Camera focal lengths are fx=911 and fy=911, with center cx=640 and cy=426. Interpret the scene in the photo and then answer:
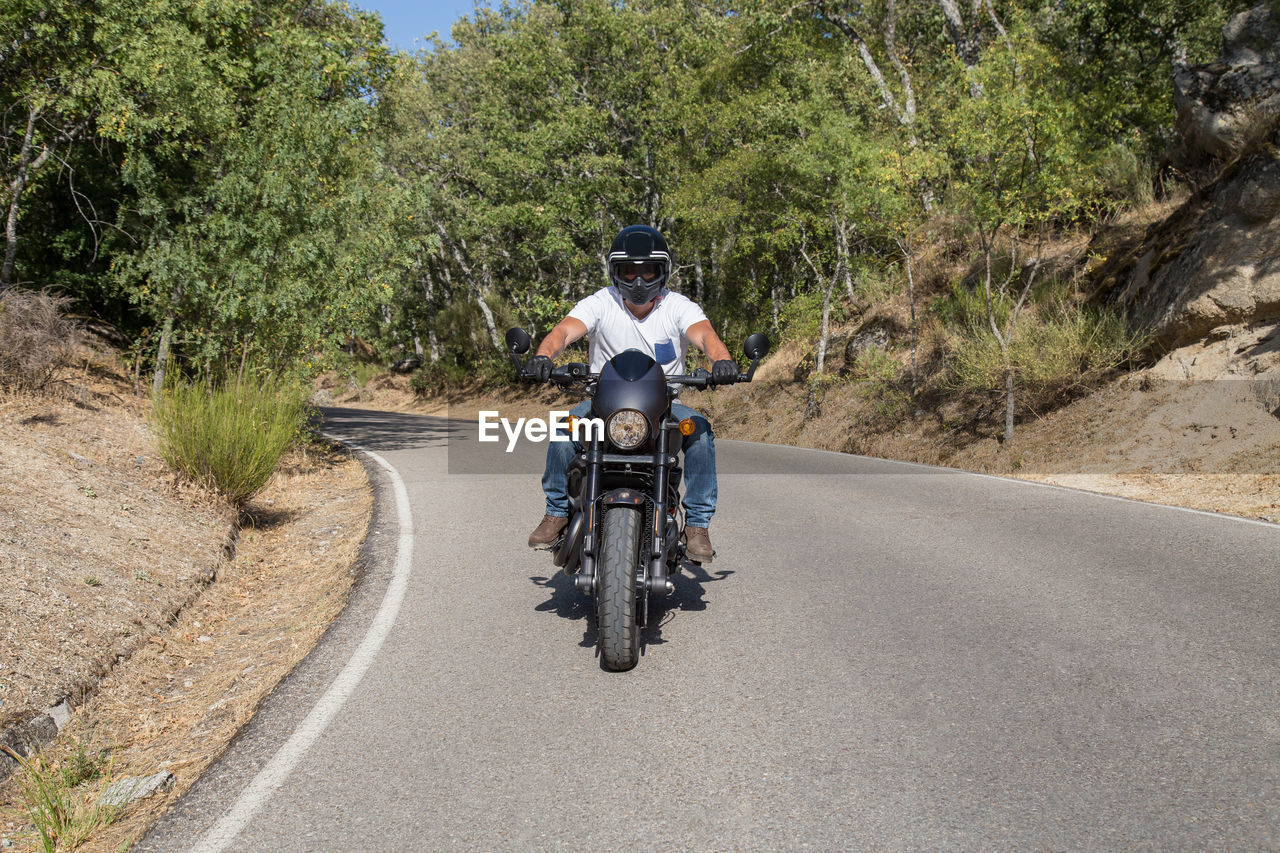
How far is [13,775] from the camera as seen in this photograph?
3693mm

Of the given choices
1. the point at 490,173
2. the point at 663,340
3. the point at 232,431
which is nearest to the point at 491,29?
the point at 490,173

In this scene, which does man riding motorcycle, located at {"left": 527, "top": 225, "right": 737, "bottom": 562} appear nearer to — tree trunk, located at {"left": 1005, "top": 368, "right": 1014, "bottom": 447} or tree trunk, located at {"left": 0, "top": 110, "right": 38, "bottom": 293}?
tree trunk, located at {"left": 1005, "top": 368, "right": 1014, "bottom": 447}

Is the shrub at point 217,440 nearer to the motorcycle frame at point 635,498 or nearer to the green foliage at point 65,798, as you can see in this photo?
the green foliage at point 65,798

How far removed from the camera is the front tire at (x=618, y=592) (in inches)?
177

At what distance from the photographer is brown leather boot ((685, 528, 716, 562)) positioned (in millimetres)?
5387

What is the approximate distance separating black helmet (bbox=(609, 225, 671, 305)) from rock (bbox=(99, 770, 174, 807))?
3.40m

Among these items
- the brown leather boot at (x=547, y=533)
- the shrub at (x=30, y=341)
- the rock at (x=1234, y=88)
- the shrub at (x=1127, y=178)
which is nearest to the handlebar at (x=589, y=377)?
the brown leather boot at (x=547, y=533)

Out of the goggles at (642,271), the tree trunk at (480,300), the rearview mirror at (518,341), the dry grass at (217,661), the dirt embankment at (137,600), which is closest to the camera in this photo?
the dry grass at (217,661)

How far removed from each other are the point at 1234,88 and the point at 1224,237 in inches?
124

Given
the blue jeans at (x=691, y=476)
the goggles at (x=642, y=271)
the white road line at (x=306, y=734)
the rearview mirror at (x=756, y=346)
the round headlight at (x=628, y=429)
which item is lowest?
the white road line at (x=306, y=734)

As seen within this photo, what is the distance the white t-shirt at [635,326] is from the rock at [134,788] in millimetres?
3011

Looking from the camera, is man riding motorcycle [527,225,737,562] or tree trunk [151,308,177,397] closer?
man riding motorcycle [527,225,737,562]

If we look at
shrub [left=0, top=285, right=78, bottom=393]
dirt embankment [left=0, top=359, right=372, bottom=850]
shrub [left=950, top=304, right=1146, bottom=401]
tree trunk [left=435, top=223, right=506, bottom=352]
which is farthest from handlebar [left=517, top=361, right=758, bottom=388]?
tree trunk [left=435, top=223, right=506, bottom=352]

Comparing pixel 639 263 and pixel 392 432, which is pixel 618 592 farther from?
pixel 392 432
